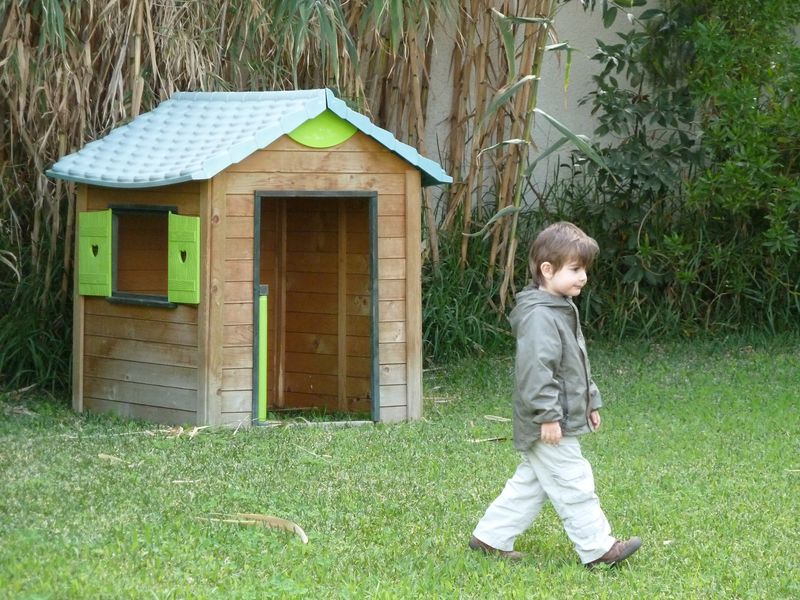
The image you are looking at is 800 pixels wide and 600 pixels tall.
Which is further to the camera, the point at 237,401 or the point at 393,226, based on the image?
the point at 393,226

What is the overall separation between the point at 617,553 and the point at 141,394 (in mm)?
3339

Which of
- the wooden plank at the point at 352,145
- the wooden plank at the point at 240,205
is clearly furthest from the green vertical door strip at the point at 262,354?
the wooden plank at the point at 352,145

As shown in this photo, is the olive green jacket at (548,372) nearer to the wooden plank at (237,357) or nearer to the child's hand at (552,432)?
the child's hand at (552,432)

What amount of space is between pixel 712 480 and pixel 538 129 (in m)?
4.93

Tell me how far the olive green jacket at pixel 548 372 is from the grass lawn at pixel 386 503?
52cm

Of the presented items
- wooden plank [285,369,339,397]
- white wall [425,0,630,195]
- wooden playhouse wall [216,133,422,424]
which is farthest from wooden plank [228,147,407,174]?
white wall [425,0,630,195]

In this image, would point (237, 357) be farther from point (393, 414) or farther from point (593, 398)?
point (593, 398)

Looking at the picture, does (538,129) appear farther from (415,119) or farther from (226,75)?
(226,75)

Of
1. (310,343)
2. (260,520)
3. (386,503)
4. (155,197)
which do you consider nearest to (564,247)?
(386,503)

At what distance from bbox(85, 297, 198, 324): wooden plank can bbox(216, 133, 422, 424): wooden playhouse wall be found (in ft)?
0.62

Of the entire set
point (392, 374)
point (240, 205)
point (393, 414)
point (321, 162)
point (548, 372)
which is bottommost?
point (393, 414)

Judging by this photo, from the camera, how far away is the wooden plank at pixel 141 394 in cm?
670

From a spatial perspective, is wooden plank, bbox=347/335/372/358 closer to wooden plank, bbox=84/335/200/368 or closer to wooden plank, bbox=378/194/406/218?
wooden plank, bbox=378/194/406/218

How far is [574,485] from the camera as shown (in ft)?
14.5
